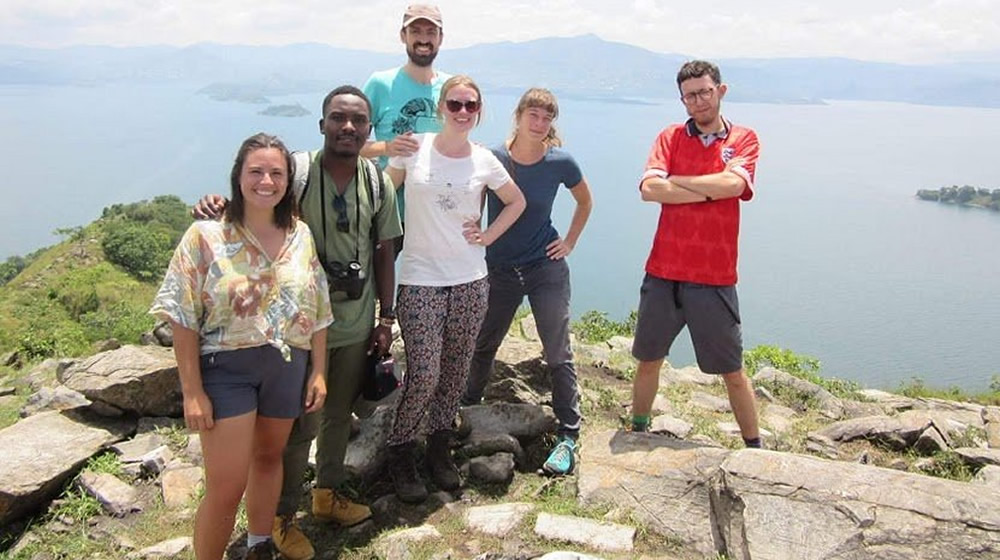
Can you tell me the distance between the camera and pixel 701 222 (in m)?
4.64

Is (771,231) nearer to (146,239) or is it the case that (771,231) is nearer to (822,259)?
(822,259)

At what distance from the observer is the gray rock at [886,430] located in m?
5.87

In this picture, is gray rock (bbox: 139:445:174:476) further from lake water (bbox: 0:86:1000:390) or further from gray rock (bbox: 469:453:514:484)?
lake water (bbox: 0:86:1000:390)

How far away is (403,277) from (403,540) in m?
1.52

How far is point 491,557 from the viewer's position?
3.84 meters

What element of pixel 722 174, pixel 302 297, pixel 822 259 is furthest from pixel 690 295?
pixel 822 259

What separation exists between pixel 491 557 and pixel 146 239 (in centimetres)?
5572

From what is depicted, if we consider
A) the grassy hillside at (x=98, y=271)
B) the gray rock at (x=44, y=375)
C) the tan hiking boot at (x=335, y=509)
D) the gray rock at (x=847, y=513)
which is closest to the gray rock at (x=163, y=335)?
the gray rock at (x=44, y=375)

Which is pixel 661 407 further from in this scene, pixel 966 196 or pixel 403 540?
pixel 966 196

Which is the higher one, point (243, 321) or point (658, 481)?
point (243, 321)

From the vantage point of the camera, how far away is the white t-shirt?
403cm

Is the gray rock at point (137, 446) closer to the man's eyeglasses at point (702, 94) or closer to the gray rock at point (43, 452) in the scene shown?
the gray rock at point (43, 452)

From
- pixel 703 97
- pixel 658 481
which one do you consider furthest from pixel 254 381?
pixel 703 97

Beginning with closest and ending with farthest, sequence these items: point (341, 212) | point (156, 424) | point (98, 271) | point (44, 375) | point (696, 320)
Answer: point (341, 212), point (696, 320), point (156, 424), point (44, 375), point (98, 271)
